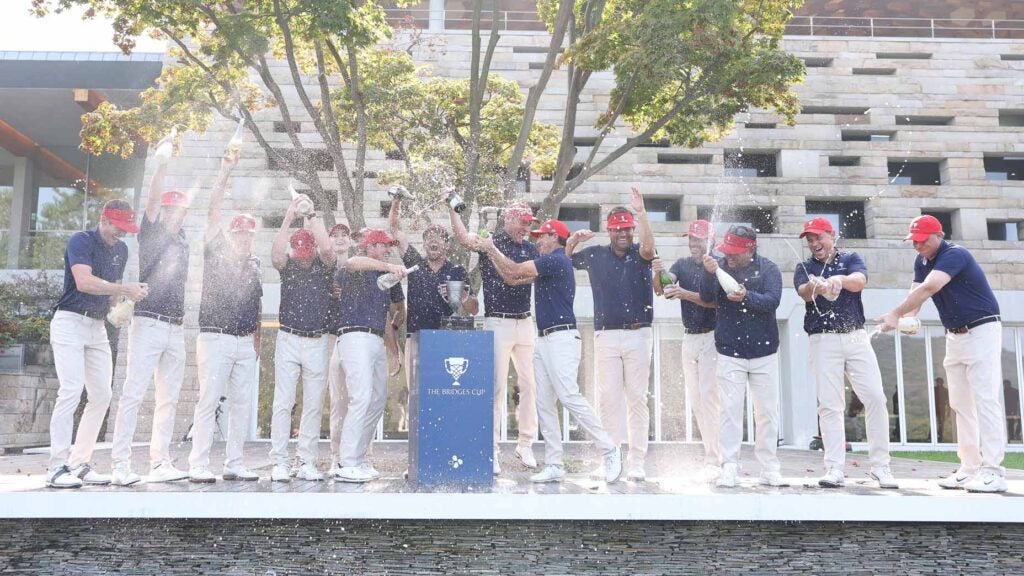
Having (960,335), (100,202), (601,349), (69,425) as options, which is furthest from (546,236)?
(100,202)

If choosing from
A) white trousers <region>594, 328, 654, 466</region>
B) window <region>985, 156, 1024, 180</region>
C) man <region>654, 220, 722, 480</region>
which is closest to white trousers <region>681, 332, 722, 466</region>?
man <region>654, 220, 722, 480</region>

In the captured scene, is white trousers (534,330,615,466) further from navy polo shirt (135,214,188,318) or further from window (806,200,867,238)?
window (806,200,867,238)

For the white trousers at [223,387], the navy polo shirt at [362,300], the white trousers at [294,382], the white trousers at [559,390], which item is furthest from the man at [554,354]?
the white trousers at [223,387]

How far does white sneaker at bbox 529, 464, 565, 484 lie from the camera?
615cm

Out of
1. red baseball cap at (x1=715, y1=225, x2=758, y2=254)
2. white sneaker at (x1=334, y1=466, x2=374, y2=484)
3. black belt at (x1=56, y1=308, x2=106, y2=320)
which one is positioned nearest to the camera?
black belt at (x1=56, y1=308, x2=106, y2=320)

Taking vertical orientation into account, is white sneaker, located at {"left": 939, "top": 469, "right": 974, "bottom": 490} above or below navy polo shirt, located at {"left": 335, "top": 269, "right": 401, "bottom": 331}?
below

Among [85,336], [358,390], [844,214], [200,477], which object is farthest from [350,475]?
[844,214]

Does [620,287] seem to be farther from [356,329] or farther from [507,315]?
[356,329]

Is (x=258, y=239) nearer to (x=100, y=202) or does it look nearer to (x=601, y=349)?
(x=100, y=202)

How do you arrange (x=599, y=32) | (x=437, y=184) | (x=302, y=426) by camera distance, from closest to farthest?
(x=302, y=426)
(x=599, y=32)
(x=437, y=184)

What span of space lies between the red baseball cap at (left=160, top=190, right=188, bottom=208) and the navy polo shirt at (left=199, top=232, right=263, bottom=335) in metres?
0.37

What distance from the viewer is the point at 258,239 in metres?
15.4

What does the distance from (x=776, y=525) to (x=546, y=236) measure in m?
2.94

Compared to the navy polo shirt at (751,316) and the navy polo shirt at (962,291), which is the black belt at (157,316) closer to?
the navy polo shirt at (751,316)
